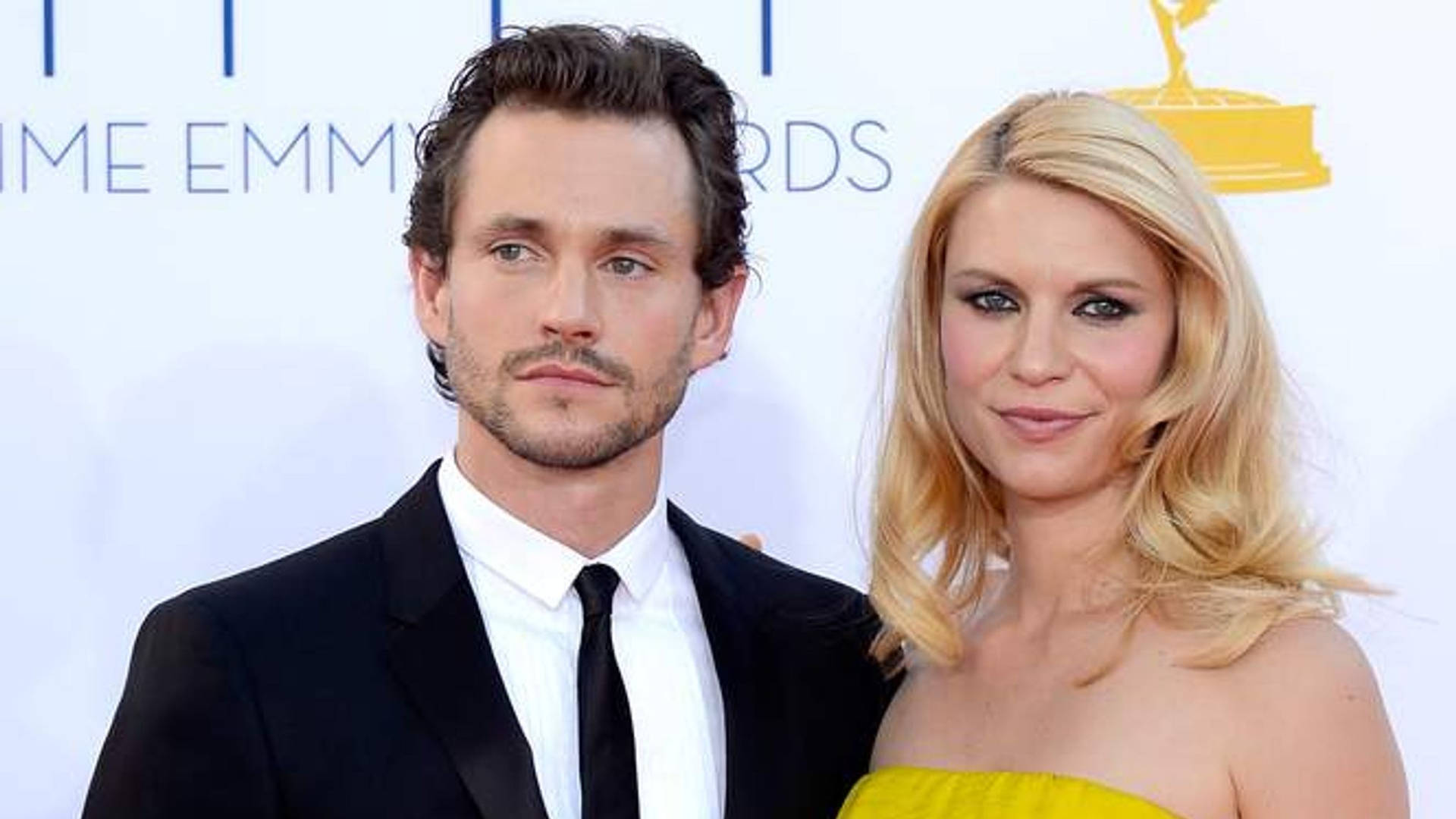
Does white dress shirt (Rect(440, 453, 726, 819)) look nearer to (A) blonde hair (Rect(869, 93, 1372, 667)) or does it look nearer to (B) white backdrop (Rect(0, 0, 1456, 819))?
(A) blonde hair (Rect(869, 93, 1372, 667))

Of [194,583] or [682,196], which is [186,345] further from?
[682,196]

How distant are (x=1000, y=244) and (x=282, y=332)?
1037 millimetres

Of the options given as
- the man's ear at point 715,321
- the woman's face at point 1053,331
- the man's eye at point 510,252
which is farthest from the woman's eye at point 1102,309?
the man's eye at point 510,252

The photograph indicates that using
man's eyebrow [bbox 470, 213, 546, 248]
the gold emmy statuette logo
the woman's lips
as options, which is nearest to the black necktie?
man's eyebrow [bbox 470, 213, 546, 248]

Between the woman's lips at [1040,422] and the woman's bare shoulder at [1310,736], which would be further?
the woman's lips at [1040,422]

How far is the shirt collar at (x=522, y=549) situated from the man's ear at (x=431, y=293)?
151 mm

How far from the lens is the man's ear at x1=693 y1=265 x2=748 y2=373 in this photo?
2383 millimetres

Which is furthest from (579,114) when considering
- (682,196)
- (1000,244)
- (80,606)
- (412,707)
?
(80,606)

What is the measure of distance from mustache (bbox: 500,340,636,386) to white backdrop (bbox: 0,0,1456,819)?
758mm

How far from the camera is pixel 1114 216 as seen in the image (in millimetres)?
2348

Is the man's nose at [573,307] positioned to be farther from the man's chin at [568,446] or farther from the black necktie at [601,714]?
the black necktie at [601,714]

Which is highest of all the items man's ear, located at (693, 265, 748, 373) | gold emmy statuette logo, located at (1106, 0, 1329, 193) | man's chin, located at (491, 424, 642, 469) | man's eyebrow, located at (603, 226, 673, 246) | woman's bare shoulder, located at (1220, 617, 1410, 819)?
gold emmy statuette logo, located at (1106, 0, 1329, 193)

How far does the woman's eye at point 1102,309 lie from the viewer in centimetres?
237

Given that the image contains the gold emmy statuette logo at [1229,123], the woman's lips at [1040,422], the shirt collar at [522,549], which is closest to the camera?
the shirt collar at [522,549]
